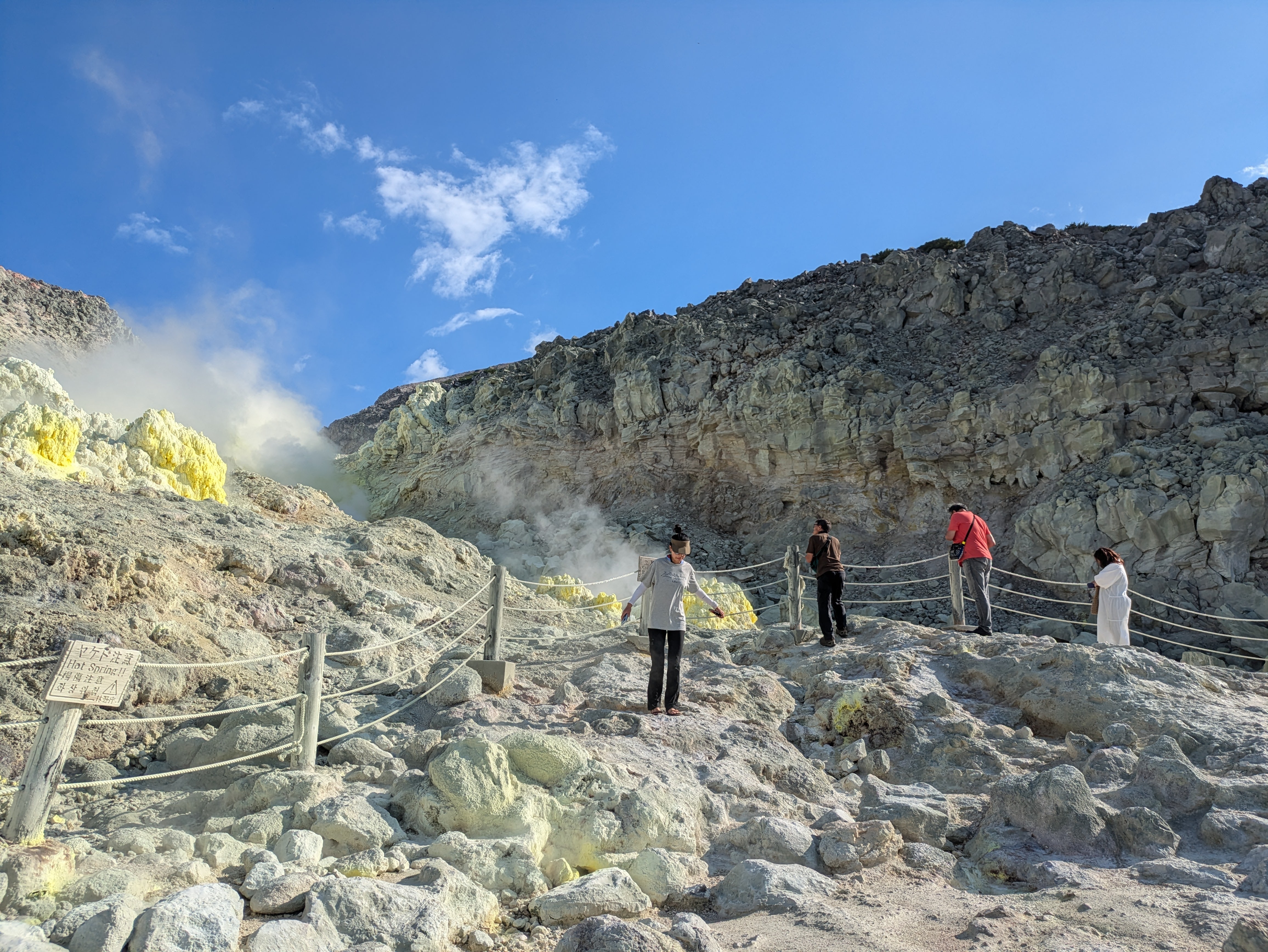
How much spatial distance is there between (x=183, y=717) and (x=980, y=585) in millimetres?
7870

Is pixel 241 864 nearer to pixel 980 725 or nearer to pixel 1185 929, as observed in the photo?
pixel 1185 929

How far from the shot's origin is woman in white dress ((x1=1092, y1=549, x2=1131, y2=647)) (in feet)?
→ 27.1

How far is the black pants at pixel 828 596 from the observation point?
8.59 metres

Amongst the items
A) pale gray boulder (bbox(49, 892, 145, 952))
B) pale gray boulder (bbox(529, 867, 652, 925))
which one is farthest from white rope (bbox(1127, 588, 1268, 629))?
pale gray boulder (bbox(49, 892, 145, 952))

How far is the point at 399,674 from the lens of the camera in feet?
21.4

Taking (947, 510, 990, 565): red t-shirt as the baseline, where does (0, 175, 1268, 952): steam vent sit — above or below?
below

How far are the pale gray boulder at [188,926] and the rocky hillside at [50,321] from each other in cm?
3322

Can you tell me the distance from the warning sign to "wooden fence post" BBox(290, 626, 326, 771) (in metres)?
1.19

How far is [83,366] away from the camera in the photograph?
1206 inches

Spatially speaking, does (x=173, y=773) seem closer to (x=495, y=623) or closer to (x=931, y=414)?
(x=495, y=623)

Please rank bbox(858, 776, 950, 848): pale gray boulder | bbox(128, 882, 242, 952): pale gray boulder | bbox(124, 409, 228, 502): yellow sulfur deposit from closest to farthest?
bbox(128, 882, 242, 952): pale gray boulder
bbox(858, 776, 950, 848): pale gray boulder
bbox(124, 409, 228, 502): yellow sulfur deposit

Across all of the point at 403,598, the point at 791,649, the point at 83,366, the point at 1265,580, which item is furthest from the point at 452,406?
the point at 1265,580

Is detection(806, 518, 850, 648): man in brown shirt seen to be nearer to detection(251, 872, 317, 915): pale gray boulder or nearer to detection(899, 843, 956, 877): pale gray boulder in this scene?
detection(899, 843, 956, 877): pale gray boulder

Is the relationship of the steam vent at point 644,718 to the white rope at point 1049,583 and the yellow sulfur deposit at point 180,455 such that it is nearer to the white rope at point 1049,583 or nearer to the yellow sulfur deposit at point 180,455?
the yellow sulfur deposit at point 180,455
